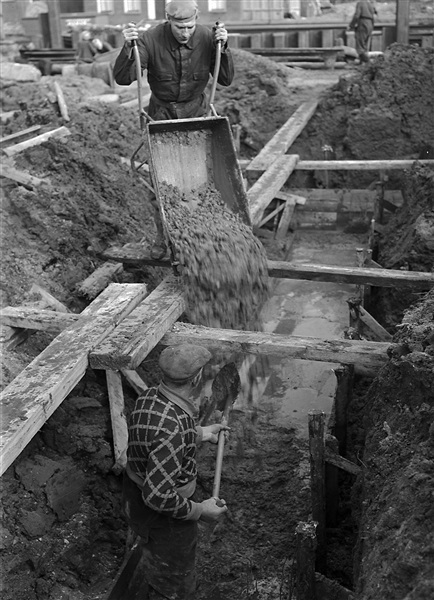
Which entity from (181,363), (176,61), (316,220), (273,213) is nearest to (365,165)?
(273,213)

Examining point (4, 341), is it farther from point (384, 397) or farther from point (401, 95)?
point (401, 95)

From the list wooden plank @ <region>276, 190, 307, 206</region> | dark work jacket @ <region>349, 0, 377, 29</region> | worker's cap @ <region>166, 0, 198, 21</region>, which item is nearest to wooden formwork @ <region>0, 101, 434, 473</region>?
worker's cap @ <region>166, 0, 198, 21</region>

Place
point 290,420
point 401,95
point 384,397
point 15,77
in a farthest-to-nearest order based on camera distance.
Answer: point 15,77 < point 401,95 < point 290,420 < point 384,397

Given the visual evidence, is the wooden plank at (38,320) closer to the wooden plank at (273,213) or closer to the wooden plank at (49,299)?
the wooden plank at (49,299)

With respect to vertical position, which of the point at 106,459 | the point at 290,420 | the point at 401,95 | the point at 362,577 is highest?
the point at 401,95

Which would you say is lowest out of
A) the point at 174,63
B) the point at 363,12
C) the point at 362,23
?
the point at 362,23

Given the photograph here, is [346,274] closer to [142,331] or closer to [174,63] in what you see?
[142,331]

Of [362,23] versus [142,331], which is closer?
[142,331]

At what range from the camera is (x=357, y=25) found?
632 inches

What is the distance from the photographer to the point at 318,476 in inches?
185

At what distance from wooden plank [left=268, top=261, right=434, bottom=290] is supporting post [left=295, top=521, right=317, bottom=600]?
252cm

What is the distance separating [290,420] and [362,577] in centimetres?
287

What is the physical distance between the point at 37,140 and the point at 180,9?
3184 millimetres

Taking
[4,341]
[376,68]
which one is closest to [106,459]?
[4,341]
